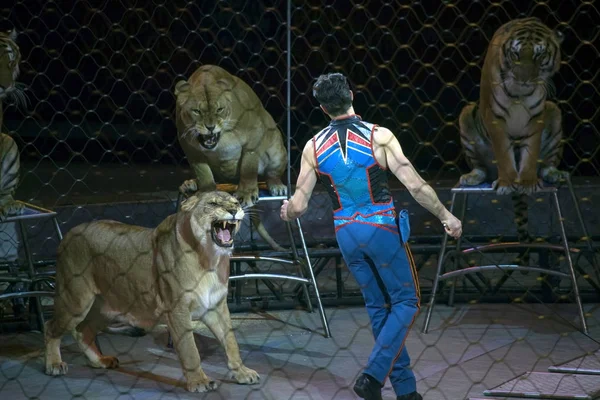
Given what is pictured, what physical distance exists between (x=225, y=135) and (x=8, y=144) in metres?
1.01

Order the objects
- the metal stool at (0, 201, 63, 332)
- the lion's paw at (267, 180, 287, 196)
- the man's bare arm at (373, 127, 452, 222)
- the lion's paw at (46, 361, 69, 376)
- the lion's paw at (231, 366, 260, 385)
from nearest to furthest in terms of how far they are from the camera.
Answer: the man's bare arm at (373, 127, 452, 222), the lion's paw at (231, 366, 260, 385), the lion's paw at (46, 361, 69, 376), the metal stool at (0, 201, 63, 332), the lion's paw at (267, 180, 287, 196)

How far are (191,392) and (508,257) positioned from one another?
9.85 ft

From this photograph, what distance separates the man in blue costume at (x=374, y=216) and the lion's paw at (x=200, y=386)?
2.14ft

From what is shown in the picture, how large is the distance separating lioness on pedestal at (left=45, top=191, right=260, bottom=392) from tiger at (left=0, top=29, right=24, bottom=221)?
404 millimetres

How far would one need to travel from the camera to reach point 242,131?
445 centimetres

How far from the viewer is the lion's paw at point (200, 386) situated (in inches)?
150

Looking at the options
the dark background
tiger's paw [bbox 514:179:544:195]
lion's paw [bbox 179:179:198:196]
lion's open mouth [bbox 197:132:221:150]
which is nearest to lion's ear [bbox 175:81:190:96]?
lion's open mouth [bbox 197:132:221:150]

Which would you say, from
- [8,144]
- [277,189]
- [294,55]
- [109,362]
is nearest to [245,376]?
[109,362]

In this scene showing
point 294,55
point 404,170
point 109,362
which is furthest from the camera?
point 294,55

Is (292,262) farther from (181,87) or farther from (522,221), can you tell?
(522,221)

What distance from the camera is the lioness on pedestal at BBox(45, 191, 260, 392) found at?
12.8 ft

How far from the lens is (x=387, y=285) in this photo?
3.45m

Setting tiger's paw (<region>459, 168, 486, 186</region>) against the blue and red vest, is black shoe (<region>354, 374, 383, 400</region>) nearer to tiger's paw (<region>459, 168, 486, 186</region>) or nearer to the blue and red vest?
the blue and red vest

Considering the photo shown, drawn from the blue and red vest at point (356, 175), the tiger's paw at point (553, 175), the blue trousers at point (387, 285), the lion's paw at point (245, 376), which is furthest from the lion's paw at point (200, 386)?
the tiger's paw at point (553, 175)
